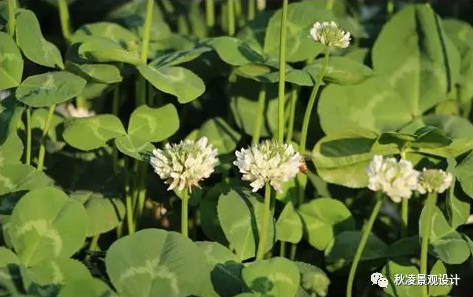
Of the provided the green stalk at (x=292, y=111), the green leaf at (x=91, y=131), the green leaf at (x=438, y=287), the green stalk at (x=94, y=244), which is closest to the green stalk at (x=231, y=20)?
the green stalk at (x=292, y=111)

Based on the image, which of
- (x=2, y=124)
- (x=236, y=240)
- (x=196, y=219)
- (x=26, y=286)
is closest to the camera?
(x=26, y=286)

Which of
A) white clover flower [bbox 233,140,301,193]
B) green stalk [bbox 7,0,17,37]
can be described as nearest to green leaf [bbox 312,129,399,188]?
white clover flower [bbox 233,140,301,193]

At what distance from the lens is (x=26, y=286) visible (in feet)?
3.00

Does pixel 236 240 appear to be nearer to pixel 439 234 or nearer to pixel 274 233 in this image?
pixel 274 233

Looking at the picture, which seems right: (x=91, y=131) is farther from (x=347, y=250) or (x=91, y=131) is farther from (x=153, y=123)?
(x=347, y=250)

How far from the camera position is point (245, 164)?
1.00m

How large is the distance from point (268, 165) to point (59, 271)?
0.27m

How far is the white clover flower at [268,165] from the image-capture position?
38.9 inches

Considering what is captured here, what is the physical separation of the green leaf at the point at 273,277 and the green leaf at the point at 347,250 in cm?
19

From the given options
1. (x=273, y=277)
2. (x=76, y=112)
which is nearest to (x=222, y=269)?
(x=273, y=277)

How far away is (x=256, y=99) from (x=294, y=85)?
0.41 feet

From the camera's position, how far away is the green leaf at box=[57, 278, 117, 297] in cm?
93

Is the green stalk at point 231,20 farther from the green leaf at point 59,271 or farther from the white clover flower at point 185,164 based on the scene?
the green leaf at point 59,271

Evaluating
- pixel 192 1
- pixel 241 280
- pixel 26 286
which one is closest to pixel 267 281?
pixel 241 280
